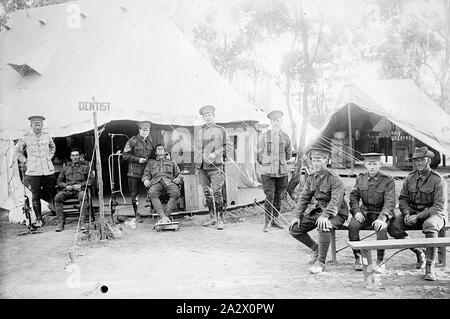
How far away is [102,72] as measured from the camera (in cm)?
679

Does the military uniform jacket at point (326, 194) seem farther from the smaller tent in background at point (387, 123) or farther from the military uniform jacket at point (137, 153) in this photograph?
the smaller tent in background at point (387, 123)

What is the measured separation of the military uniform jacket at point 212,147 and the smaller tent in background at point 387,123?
2704mm

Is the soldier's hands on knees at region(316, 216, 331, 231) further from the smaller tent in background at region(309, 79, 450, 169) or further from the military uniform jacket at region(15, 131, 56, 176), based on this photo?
the smaller tent in background at region(309, 79, 450, 169)

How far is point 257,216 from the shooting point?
21.2 feet

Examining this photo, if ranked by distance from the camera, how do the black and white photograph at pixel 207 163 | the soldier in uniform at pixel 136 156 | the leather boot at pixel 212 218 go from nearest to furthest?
the black and white photograph at pixel 207 163 → the leather boot at pixel 212 218 → the soldier in uniform at pixel 136 156

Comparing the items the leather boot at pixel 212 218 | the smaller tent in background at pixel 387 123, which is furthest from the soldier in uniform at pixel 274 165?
the smaller tent in background at pixel 387 123

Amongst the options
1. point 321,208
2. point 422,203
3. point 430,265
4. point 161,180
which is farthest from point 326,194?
point 161,180

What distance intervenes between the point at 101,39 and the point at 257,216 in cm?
426

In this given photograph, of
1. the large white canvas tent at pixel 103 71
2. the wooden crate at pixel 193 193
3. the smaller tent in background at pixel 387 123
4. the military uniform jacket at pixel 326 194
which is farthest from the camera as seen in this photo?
the smaller tent in background at pixel 387 123

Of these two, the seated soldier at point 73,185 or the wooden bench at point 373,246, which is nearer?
the wooden bench at point 373,246

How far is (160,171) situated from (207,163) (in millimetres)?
681

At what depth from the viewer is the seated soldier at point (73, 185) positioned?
18.3 ft
